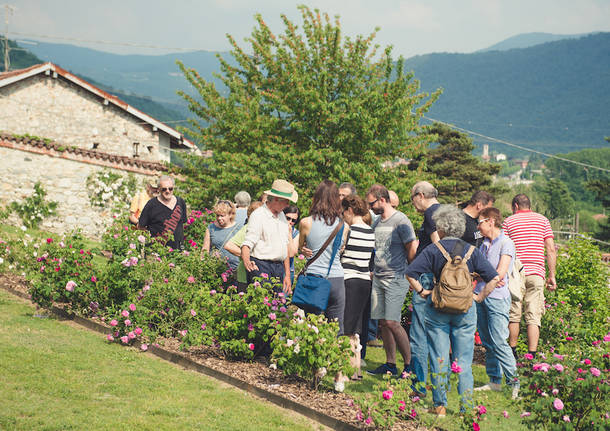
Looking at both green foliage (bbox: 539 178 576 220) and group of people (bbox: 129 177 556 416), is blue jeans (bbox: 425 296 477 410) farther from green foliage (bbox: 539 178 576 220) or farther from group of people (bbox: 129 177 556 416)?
green foliage (bbox: 539 178 576 220)

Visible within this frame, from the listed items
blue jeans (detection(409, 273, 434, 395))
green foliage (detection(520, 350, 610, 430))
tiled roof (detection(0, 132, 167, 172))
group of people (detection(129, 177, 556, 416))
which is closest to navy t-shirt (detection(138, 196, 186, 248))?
group of people (detection(129, 177, 556, 416))

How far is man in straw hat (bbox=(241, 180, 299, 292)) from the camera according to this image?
19.6 feet

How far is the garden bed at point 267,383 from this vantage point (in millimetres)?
4699

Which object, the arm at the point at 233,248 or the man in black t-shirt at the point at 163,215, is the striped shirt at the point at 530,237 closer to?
the arm at the point at 233,248

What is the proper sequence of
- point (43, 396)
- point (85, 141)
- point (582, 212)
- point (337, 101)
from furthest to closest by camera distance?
point (582, 212), point (85, 141), point (337, 101), point (43, 396)

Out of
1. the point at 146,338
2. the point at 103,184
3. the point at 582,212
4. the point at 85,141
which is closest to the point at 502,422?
the point at 146,338

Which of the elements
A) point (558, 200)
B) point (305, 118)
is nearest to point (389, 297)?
point (305, 118)

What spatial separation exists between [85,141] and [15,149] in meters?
6.25

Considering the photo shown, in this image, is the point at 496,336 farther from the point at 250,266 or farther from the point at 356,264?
the point at 250,266

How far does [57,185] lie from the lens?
21.2 meters

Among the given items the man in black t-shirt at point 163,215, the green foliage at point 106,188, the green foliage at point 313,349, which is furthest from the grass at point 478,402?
the green foliage at point 106,188

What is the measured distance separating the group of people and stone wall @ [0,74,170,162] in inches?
889

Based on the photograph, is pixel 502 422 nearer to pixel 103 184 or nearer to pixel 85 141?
pixel 103 184

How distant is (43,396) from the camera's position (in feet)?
15.2
